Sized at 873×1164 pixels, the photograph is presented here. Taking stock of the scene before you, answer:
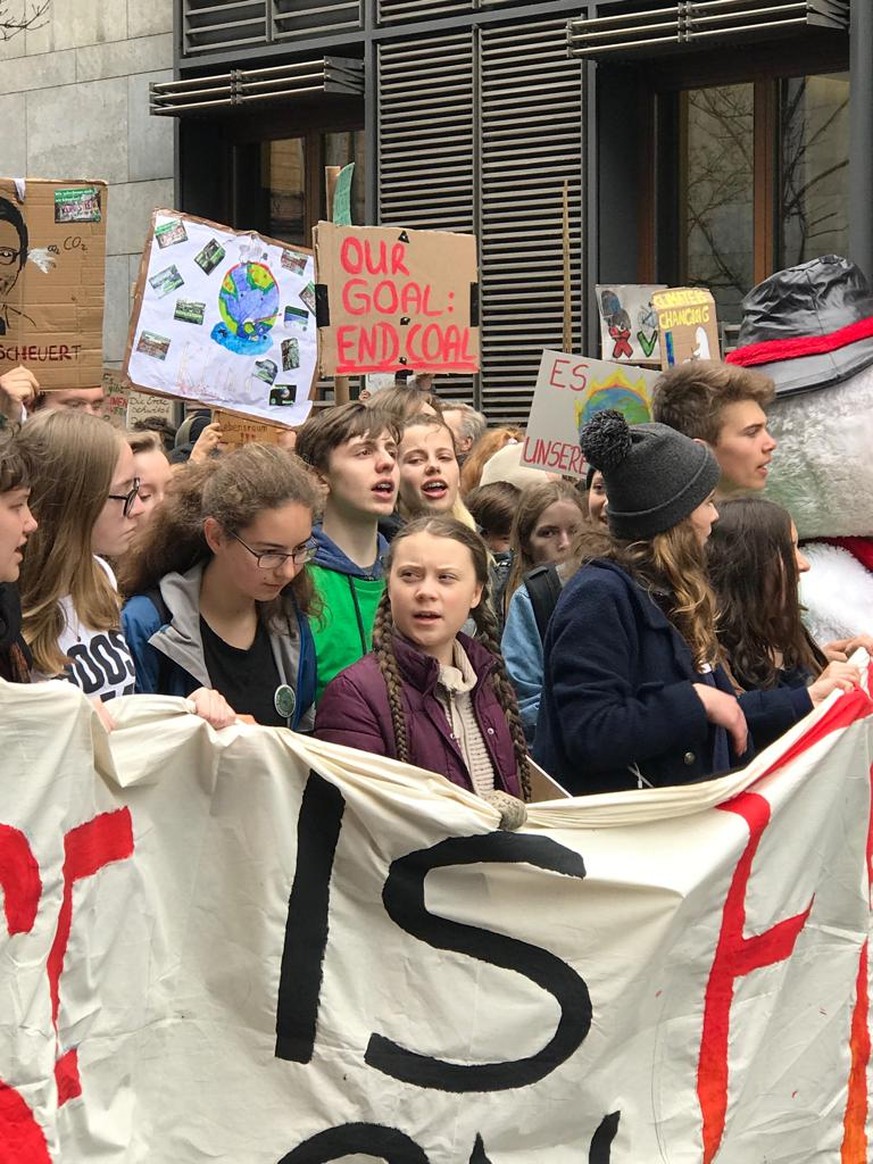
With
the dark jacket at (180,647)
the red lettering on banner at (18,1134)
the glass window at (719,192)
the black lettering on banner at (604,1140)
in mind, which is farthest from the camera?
the glass window at (719,192)

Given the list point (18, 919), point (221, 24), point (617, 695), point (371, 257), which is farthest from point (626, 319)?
point (18, 919)

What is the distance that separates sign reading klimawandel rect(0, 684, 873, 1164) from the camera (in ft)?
9.40

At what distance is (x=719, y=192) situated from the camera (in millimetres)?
11547

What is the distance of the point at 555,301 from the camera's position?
11688mm

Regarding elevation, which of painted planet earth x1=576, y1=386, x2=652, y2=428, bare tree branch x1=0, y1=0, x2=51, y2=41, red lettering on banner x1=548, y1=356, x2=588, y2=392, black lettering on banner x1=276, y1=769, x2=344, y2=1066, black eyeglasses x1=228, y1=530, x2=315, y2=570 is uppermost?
bare tree branch x1=0, y1=0, x2=51, y2=41

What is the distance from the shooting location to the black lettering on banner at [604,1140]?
11.0ft

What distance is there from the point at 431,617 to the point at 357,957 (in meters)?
0.80

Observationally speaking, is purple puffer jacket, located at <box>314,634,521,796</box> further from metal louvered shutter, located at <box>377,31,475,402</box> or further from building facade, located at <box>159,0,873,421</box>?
metal louvered shutter, located at <box>377,31,475,402</box>

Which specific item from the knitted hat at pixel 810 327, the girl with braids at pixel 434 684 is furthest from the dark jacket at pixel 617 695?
the knitted hat at pixel 810 327

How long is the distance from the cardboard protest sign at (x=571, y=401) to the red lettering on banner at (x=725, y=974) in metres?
2.73

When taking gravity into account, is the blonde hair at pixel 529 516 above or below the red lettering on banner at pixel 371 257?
below

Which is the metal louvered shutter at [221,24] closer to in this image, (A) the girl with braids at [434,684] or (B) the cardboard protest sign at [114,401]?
(B) the cardboard protest sign at [114,401]

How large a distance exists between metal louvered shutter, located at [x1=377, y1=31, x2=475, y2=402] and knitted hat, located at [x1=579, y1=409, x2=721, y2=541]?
8.28m

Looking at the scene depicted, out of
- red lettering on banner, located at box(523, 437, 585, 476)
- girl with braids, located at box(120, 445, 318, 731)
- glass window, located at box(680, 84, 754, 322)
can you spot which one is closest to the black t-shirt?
girl with braids, located at box(120, 445, 318, 731)
